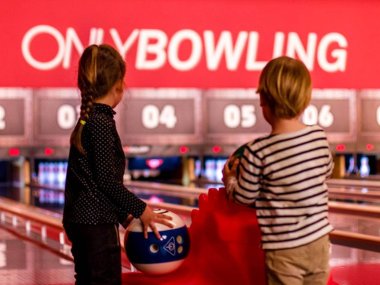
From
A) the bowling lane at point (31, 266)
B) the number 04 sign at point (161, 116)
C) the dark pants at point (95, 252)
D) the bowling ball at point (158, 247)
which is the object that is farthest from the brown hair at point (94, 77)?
the number 04 sign at point (161, 116)

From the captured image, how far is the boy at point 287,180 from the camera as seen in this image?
158 cm

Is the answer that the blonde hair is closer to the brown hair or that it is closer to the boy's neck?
the boy's neck

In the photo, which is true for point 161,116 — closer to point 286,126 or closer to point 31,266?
point 31,266

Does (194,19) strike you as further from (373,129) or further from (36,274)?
(36,274)

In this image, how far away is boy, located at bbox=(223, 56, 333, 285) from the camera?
1.58m

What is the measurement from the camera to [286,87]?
61.4 inches

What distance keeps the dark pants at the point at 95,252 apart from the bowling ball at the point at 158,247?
17cm

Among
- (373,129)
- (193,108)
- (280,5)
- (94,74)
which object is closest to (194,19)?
(280,5)

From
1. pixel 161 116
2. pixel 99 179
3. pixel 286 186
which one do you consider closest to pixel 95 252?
pixel 99 179

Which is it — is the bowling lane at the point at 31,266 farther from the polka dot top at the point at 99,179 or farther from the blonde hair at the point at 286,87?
the blonde hair at the point at 286,87

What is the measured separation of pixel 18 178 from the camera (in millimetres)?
8531

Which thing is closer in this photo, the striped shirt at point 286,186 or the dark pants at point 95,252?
the striped shirt at point 286,186

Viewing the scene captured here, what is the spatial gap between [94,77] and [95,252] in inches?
16.6

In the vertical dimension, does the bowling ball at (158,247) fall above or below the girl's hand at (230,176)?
below
